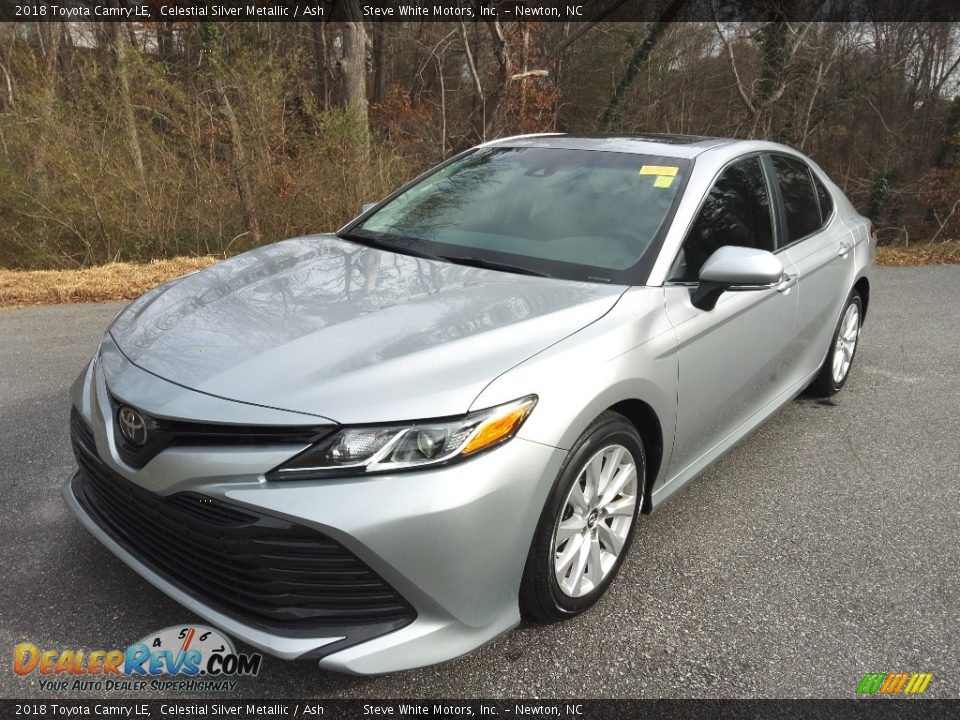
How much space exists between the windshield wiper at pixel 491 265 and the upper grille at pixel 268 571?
139cm

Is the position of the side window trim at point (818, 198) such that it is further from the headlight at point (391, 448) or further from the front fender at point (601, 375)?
the headlight at point (391, 448)

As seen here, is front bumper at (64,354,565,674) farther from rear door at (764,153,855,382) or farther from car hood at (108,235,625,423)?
rear door at (764,153,855,382)

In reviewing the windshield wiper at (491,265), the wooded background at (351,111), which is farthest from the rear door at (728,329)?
the wooded background at (351,111)

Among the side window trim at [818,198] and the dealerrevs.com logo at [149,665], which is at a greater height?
the side window trim at [818,198]

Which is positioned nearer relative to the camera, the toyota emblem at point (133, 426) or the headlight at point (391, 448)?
the headlight at point (391, 448)

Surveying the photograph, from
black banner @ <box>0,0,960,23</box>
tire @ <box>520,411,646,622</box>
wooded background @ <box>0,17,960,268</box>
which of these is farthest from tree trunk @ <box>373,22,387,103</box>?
tire @ <box>520,411,646,622</box>

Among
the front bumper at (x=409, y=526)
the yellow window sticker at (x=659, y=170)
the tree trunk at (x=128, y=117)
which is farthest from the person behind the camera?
the tree trunk at (x=128, y=117)

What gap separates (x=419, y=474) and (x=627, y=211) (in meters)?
1.70

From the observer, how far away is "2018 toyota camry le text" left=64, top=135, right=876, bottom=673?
6.52ft

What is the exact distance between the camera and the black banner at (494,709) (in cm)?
215

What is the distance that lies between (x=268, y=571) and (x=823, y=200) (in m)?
3.88

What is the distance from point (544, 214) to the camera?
330 cm

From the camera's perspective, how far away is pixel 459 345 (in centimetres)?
228

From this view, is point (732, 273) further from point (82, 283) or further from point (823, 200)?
point (82, 283)
